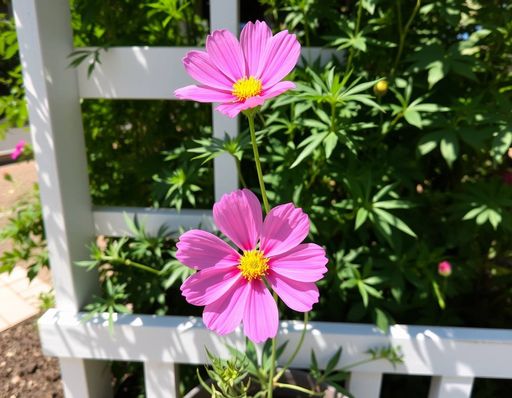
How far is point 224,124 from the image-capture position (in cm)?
101

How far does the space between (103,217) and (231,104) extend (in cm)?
76

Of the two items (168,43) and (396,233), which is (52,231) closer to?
(168,43)

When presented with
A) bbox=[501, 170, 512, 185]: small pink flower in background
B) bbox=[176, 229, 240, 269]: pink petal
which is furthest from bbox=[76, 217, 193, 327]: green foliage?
bbox=[501, 170, 512, 185]: small pink flower in background

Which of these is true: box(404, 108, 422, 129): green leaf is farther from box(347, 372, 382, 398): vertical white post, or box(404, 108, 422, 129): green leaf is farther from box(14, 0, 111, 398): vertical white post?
box(14, 0, 111, 398): vertical white post

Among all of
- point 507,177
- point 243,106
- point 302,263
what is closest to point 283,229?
point 302,263

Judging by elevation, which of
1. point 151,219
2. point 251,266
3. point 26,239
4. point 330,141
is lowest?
point 26,239

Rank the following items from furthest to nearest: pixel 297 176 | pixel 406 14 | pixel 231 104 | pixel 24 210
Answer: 1. pixel 24 210
2. pixel 406 14
3. pixel 297 176
4. pixel 231 104

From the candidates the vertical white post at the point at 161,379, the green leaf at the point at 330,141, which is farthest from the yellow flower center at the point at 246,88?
the vertical white post at the point at 161,379

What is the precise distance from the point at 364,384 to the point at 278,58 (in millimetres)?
856

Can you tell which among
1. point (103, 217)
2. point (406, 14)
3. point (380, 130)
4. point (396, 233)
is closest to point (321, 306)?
point (396, 233)

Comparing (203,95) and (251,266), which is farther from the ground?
(203,95)

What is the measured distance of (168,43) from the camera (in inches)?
47.9

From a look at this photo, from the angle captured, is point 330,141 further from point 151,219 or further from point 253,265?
point 151,219

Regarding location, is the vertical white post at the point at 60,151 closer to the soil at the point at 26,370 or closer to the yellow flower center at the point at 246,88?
the soil at the point at 26,370
